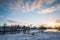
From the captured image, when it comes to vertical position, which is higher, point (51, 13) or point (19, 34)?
point (51, 13)

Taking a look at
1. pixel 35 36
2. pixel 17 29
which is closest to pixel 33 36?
pixel 35 36

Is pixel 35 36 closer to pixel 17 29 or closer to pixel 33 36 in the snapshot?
pixel 33 36

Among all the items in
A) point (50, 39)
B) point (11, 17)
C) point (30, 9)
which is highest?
point (30, 9)

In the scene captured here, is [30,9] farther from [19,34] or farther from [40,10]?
[19,34]

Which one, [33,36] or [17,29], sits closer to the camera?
[33,36]

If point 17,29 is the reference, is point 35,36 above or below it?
below

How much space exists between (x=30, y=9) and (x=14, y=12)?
0.42 m

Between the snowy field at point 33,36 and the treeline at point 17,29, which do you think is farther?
the treeline at point 17,29

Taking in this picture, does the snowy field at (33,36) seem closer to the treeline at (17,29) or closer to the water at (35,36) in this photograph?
the water at (35,36)

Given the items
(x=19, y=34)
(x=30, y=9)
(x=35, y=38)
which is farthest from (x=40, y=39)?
(x=30, y=9)

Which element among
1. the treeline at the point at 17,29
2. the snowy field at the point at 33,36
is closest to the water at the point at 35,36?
the snowy field at the point at 33,36

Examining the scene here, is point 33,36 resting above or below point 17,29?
below

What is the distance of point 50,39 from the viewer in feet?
8.99

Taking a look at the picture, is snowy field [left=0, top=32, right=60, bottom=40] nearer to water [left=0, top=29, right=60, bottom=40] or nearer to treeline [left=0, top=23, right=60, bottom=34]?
water [left=0, top=29, right=60, bottom=40]
